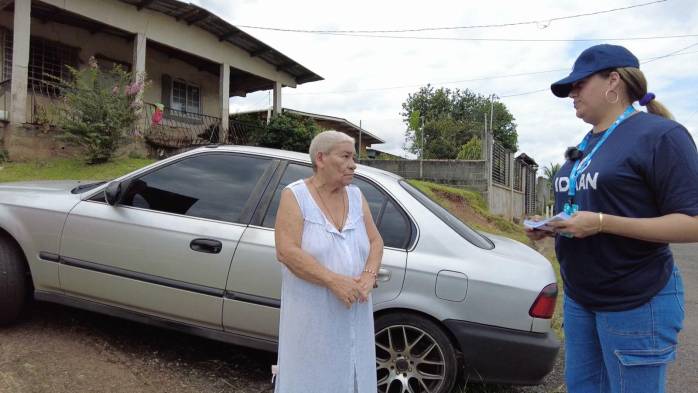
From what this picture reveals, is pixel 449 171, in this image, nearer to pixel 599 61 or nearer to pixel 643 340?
pixel 599 61

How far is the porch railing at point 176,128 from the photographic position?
38.7 feet

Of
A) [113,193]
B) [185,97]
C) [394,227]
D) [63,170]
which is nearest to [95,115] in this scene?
[63,170]

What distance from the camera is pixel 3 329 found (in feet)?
11.4

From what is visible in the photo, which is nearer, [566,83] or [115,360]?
[566,83]

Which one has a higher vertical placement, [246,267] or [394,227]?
[394,227]

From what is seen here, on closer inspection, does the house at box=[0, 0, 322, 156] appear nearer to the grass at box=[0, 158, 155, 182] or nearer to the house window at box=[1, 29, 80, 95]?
the house window at box=[1, 29, 80, 95]

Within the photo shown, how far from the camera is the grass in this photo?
27.7ft

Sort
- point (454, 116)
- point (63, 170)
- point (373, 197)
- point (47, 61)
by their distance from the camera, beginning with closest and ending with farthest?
point (373, 197) < point (63, 170) < point (47, 61) < point (454, 116)

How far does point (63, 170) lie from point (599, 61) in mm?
9664

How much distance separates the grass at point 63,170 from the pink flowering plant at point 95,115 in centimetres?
29

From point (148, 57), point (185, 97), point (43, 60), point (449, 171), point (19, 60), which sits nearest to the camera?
point (19, 60)

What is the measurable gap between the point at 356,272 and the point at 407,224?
1.04 meters

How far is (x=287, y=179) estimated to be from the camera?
3.24 metres

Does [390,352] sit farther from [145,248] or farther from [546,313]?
[145,248]
